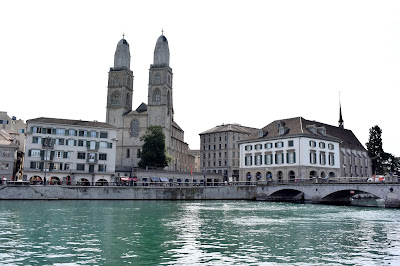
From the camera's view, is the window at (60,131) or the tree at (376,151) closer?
the window at (60,131)

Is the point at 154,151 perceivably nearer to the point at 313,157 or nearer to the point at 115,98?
the point at 115,98

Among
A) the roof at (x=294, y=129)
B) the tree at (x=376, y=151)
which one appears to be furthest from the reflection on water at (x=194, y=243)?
the tree at (x=376, y=151)

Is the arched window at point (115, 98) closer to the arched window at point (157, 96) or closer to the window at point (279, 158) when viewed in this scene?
the arched window at point (157, 96)

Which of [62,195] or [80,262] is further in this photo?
[62,195]

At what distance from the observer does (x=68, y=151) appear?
6994cm

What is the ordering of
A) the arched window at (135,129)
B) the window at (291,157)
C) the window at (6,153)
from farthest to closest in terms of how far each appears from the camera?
the arched window at (135,129)
the window at (291,157)
the window at (6,153)

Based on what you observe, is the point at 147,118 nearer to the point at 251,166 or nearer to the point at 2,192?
the point at 251,166

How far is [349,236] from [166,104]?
86732 millimetres

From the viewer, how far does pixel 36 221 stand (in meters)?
27.8

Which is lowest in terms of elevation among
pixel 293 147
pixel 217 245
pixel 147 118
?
pixel 217 245

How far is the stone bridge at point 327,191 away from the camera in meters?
46.3

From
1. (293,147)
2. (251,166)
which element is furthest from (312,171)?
(251,166)

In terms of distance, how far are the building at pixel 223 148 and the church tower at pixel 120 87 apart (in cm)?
2643

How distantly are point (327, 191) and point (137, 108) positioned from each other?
73.9 metres
